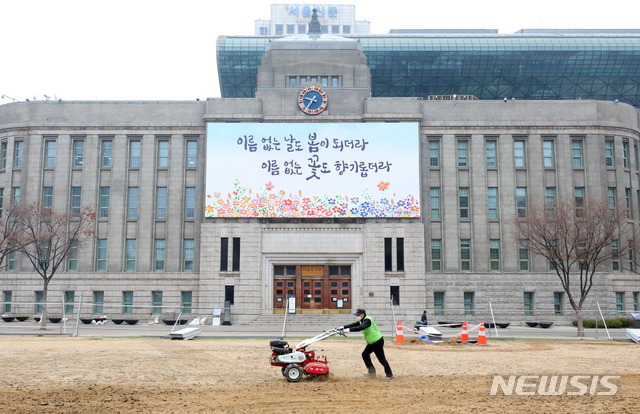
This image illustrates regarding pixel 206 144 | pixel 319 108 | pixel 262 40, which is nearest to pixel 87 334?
pixel 206 144

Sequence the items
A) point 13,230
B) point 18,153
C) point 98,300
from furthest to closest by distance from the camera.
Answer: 1. point 18,153
2. point 98,300
3. point 13,230

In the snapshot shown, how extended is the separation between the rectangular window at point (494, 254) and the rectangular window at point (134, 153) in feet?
97.7

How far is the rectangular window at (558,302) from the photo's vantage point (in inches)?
1940

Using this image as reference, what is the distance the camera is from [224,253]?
48.9m

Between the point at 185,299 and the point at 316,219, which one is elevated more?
the point at 316,219

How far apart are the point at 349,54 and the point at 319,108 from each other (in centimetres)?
636

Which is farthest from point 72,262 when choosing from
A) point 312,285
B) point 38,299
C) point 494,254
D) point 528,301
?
point 528,301

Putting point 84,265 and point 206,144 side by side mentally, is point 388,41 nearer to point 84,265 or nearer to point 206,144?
point 206,144

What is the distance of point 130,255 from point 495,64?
45.7 m

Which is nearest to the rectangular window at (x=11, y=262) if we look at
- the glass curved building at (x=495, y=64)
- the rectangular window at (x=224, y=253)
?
the rectangular window at (x=224, y=253)

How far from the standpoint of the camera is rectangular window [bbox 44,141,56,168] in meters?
51.8

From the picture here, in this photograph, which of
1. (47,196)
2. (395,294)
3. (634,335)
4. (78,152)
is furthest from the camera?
(78,152)

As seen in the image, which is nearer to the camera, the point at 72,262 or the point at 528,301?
the point at 528,301

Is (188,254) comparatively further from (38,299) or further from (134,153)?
(38,299)
